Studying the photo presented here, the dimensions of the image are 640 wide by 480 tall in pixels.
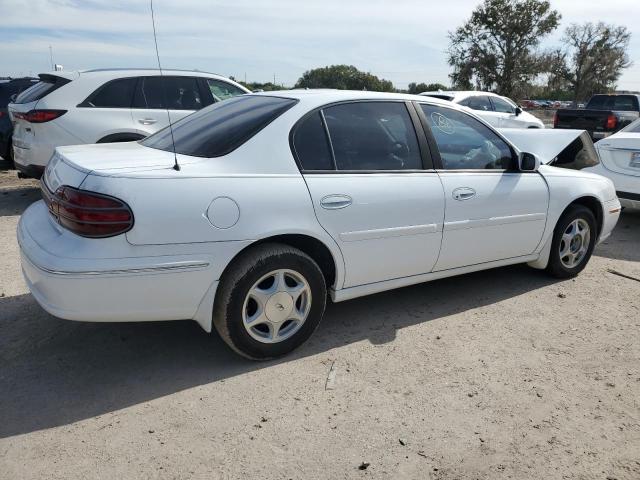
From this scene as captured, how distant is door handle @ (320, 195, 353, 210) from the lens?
3412mm

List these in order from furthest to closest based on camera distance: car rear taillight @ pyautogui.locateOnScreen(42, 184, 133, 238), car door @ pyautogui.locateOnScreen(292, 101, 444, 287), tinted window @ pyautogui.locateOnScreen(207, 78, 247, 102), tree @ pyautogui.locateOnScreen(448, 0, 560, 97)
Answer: tree @ pyautogui.locateOnScreen(448, 0, 560, 97) → tinted window @ pyautogui.locateOnScreen(207, 78, 247, 102) → car door @ pyautogui.locateOnScreen(292, 101, 444, 287) → car rear taillight @ pyautogui.locateOnScreen(42, 184, 133, 238)

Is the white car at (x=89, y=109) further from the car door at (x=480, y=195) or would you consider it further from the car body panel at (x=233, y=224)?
the car door at (x=480, y=195)

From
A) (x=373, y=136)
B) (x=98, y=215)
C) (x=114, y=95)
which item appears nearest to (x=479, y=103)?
(x=114, y=95)

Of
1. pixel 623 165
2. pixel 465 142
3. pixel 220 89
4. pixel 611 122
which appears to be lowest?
pixel 611 122

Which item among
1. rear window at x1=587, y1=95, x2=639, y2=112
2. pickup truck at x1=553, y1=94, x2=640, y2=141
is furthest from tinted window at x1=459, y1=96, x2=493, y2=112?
rear window at x1=587, y1=95, x2=639, y2=112

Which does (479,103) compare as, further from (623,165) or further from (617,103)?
(623,165)

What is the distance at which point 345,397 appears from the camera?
311 cm

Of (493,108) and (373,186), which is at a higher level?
(373,186)

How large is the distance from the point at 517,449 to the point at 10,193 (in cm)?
811

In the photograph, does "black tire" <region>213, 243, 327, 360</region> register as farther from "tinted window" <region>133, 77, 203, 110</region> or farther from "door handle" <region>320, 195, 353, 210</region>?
"tinted window" <region>133, 77, 203, 110</region>

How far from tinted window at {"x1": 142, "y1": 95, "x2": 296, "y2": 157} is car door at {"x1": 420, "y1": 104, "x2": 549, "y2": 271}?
3.88 feet

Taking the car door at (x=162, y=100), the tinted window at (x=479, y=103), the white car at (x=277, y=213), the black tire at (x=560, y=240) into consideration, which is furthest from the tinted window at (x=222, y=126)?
the tinted window at (x=479, y=103)

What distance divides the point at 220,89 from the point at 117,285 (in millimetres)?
5684

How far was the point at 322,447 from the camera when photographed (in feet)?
8.81
